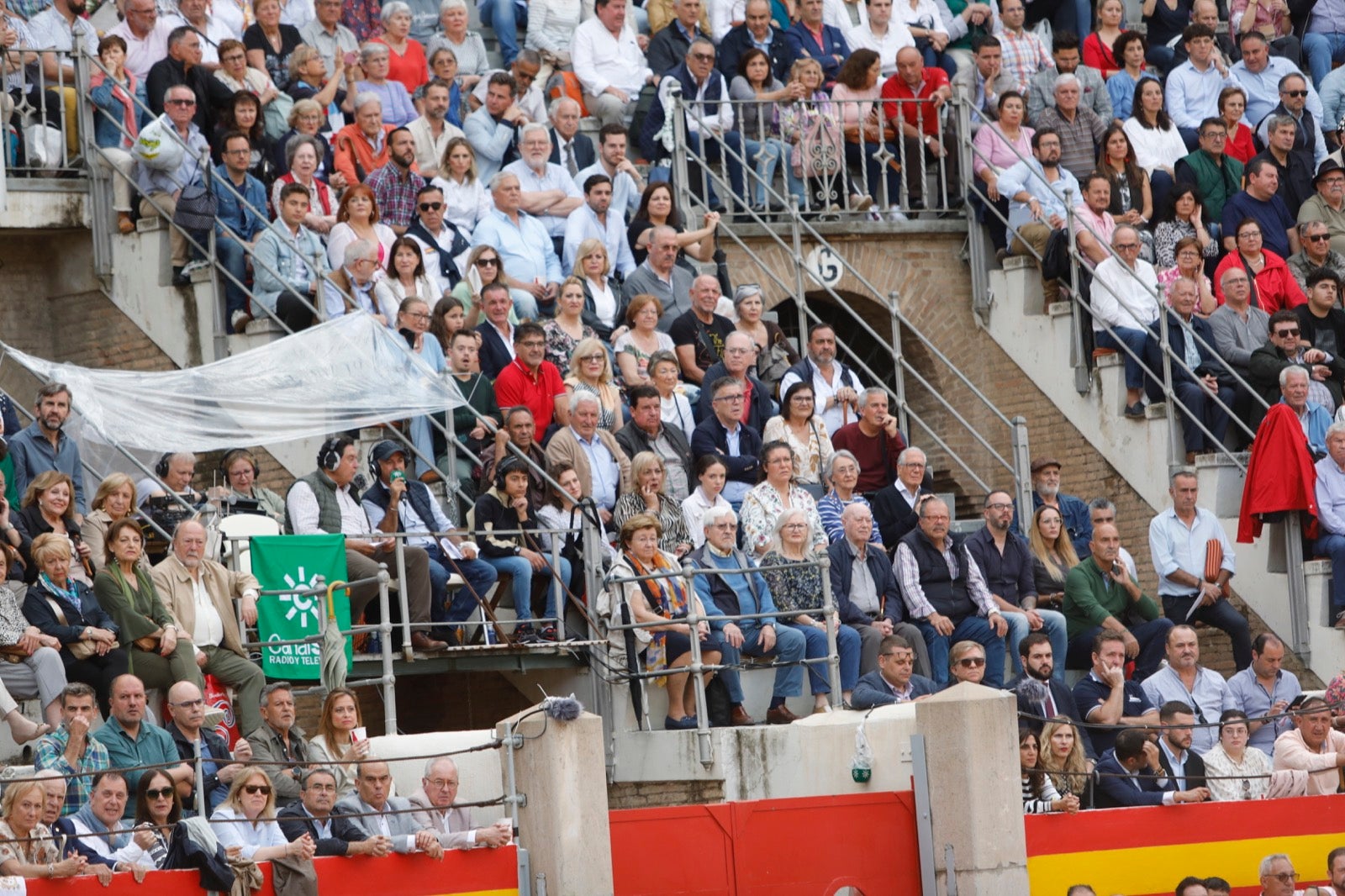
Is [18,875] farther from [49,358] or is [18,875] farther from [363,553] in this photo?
[49,358]

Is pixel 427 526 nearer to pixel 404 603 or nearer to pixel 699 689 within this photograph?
pixel 404 603

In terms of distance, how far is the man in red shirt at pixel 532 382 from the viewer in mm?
17375

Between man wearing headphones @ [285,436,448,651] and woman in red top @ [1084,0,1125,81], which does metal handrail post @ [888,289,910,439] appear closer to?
woman in red top @ [1084,0,1125,81]

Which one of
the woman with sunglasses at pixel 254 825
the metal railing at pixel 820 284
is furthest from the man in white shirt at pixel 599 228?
the woman with sunglasses at pixel 254 825

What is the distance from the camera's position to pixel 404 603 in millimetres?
15445

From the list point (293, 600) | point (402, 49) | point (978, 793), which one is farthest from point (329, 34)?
point (978, 793)

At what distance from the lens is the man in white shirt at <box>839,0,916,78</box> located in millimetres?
22250

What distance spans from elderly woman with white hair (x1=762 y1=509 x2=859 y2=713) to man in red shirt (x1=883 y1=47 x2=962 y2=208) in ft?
18.4

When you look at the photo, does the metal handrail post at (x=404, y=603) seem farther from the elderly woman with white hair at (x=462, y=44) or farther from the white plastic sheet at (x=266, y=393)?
the elderly woman with white hair at (x=462, y=44)

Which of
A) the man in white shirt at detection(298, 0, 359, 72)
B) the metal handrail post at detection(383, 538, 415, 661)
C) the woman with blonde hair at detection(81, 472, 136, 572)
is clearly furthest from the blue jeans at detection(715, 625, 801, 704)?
the man in white shirt at detection(298, 0, 359, 72)

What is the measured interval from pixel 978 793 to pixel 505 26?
34.8 feet

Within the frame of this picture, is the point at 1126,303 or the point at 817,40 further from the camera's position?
the point at 817,40

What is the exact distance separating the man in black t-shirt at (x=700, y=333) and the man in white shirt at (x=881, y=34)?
4.24 m

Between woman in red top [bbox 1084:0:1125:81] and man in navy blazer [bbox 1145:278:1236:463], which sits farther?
woman in red top [bbox 1084:0:1125:81]
